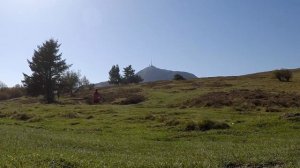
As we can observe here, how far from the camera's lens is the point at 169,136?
31.2m

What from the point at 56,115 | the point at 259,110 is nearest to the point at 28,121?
the point at 56,115

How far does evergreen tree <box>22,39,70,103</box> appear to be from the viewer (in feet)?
281

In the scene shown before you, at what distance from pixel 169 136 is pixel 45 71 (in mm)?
59745

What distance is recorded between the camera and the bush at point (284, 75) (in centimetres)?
8912

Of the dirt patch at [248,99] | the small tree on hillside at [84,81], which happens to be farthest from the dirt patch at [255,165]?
the small tree on hillside at [84,81]

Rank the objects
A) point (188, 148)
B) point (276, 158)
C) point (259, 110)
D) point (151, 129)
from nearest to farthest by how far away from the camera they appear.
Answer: point (276, 158) → point (188, 148) → point (151, 129) → point (259, 110)

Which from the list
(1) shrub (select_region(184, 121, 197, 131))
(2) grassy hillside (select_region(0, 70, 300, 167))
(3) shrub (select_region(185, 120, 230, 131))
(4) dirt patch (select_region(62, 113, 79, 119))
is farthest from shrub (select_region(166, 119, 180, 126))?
(4) dirt patch (select_region(62, 113, 79, 119))

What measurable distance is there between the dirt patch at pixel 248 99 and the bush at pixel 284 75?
2826cm

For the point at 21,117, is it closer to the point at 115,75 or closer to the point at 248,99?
the point at 248,99

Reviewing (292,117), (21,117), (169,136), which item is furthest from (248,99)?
(169,136)

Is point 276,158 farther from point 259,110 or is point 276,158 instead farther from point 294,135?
point 259,110

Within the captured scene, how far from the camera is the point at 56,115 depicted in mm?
48750

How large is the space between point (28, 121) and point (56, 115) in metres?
4.77

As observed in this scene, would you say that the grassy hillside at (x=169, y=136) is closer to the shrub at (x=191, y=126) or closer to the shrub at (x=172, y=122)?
the shrub at (x=191, y=126)
